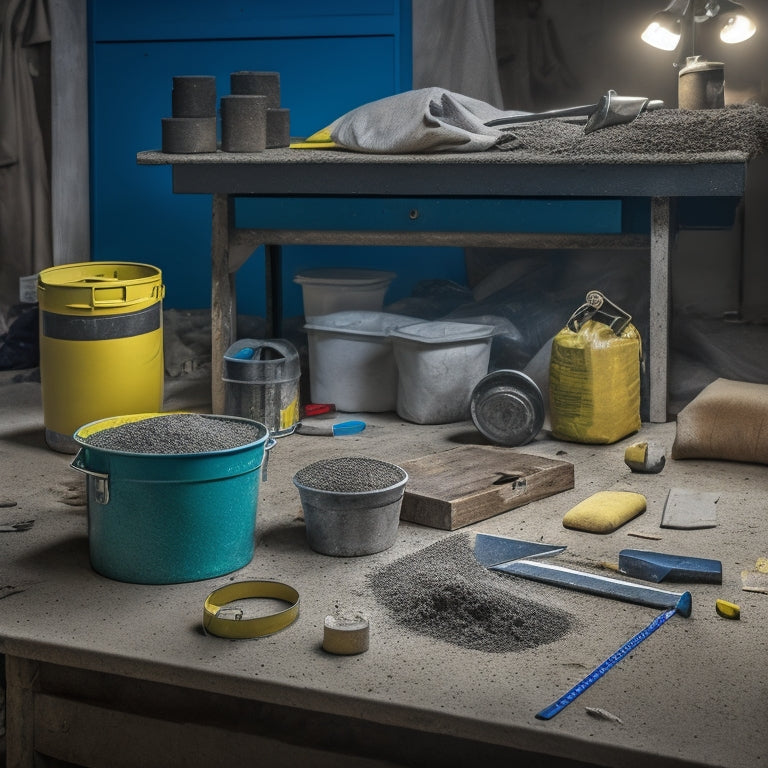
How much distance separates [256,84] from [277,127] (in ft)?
0.60

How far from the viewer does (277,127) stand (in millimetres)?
4594

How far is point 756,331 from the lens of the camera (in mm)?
5906

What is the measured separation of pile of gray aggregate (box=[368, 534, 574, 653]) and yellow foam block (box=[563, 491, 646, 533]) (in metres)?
0.42

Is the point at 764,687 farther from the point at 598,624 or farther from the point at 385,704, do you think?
the point at 385,704

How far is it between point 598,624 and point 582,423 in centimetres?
155

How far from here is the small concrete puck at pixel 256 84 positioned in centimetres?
452

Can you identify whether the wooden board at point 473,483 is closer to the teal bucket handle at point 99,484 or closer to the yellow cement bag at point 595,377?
the yellow cement bag at point 595,377

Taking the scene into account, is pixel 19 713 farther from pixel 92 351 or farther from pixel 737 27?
pixel 737 27

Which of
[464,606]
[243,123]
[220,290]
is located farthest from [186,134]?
[464,606]

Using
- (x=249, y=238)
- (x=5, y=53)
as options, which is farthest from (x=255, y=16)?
(x=249, y=238)

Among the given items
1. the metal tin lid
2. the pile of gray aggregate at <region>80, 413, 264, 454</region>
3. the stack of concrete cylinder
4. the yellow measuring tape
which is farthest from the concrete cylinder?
the yellow measuring tape

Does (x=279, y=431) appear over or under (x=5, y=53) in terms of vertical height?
under

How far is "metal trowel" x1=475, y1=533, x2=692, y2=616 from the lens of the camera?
2.61 m

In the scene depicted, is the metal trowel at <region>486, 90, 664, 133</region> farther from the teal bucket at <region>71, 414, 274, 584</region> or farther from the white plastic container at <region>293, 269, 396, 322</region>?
the teal bucket at <region>71, 414, 274, 584</region>
